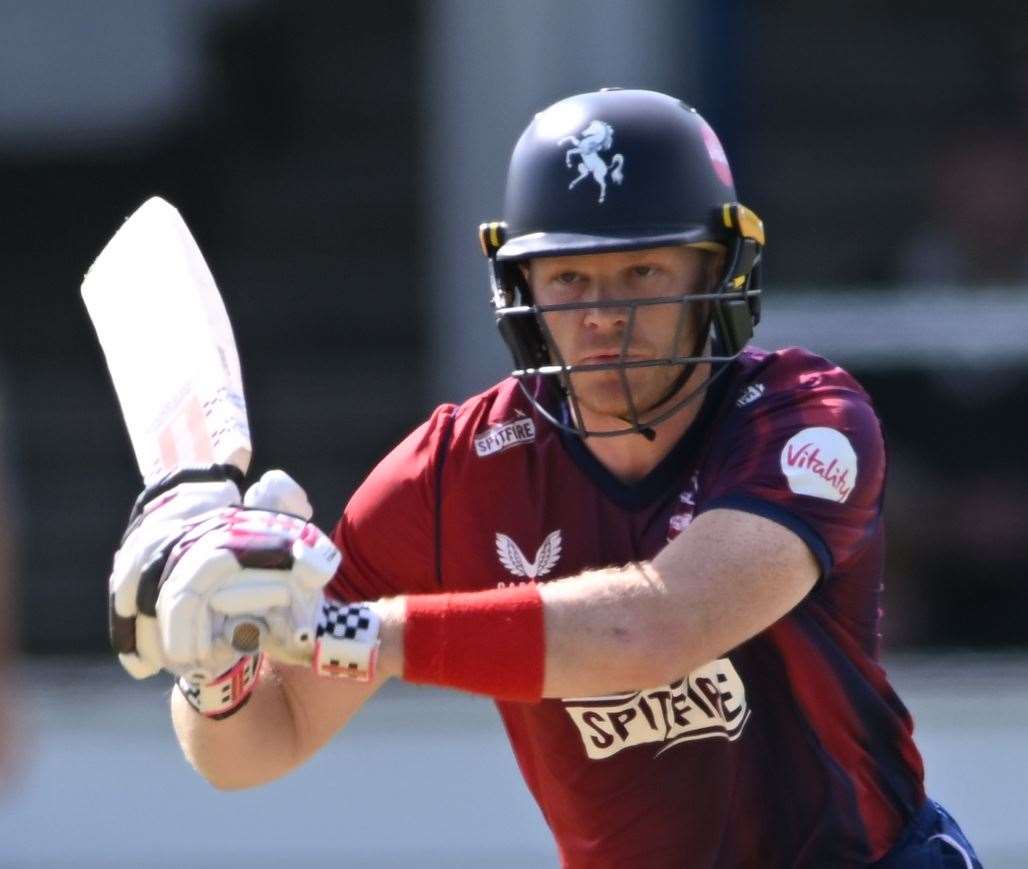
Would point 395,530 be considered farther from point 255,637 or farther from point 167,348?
point 255,637

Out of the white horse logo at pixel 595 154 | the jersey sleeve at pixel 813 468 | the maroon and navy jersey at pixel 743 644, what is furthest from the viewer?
the white horse logo at pixel 595 154

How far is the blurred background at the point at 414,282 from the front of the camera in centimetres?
580

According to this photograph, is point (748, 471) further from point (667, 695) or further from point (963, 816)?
point (963, 816)

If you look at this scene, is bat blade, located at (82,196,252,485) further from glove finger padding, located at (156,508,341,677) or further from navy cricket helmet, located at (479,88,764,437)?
navy cricket helmet, located at (479,88,764,437)

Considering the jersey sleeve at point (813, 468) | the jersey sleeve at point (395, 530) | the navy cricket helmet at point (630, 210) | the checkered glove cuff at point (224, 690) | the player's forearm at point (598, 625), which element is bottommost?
the checkered glove cuff at point (224, 690)

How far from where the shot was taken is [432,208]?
6332 millimetres

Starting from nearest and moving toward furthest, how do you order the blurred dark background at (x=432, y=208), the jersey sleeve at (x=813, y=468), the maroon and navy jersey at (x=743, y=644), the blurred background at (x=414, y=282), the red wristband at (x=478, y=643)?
the red wristband at (x=478, y=643), the jersey sleeve at (x=813, y=468), the maroon and navy jersey at (x=743, y=644), the blurred background at (x=414, y=282), the blurred dark background at (x=432, y=208)

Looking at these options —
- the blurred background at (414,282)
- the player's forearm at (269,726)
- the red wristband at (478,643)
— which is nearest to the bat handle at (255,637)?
the red wristband at (478,643)

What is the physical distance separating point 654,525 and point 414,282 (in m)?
3.75

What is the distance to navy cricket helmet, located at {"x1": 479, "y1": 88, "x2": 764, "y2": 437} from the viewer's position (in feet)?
9.43

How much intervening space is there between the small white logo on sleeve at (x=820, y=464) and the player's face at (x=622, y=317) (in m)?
0.22

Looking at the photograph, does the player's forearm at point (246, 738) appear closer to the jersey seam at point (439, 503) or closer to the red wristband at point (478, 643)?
the jersey seam at point (439, 503)

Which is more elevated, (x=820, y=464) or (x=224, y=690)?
(x=820, y=464)

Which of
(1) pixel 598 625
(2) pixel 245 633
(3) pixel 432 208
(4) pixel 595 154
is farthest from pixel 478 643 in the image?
(3) pixel 432 208
